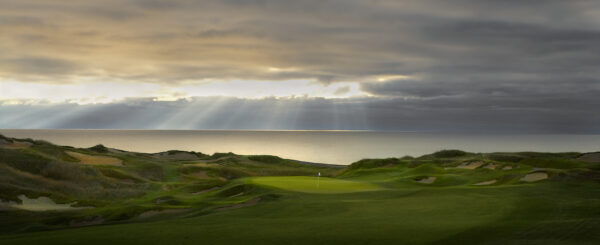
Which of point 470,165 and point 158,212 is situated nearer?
point 158,212

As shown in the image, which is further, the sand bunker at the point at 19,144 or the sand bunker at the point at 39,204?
the sand bunker at the point at 19,144

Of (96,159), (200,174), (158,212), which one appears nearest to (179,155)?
(96,159)

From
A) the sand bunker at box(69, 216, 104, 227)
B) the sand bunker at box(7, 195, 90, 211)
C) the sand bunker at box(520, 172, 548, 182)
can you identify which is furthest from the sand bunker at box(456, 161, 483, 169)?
the sand bunker at box(69, 216, 104, 227)

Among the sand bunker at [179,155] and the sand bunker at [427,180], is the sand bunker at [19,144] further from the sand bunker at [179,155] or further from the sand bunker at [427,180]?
the sand bunker at [427,180]

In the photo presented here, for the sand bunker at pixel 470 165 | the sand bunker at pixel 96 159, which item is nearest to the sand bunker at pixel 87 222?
the sand bunker at pixel 470 165

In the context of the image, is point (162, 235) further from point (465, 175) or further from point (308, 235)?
point (465, 175)

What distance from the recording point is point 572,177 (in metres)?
31.5

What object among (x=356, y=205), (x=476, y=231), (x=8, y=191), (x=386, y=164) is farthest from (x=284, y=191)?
(x=386, y=164)

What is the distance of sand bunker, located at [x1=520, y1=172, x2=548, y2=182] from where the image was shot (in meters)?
34.2

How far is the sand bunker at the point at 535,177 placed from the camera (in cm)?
3422

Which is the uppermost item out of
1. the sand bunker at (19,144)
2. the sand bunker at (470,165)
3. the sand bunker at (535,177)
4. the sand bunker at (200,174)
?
the sand bunker at (19,144)

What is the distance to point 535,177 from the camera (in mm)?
34750

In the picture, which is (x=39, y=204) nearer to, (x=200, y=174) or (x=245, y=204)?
(x=245, y=204)

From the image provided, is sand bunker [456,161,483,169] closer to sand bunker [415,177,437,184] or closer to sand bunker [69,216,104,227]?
sand bunker [415,177,437,184]
